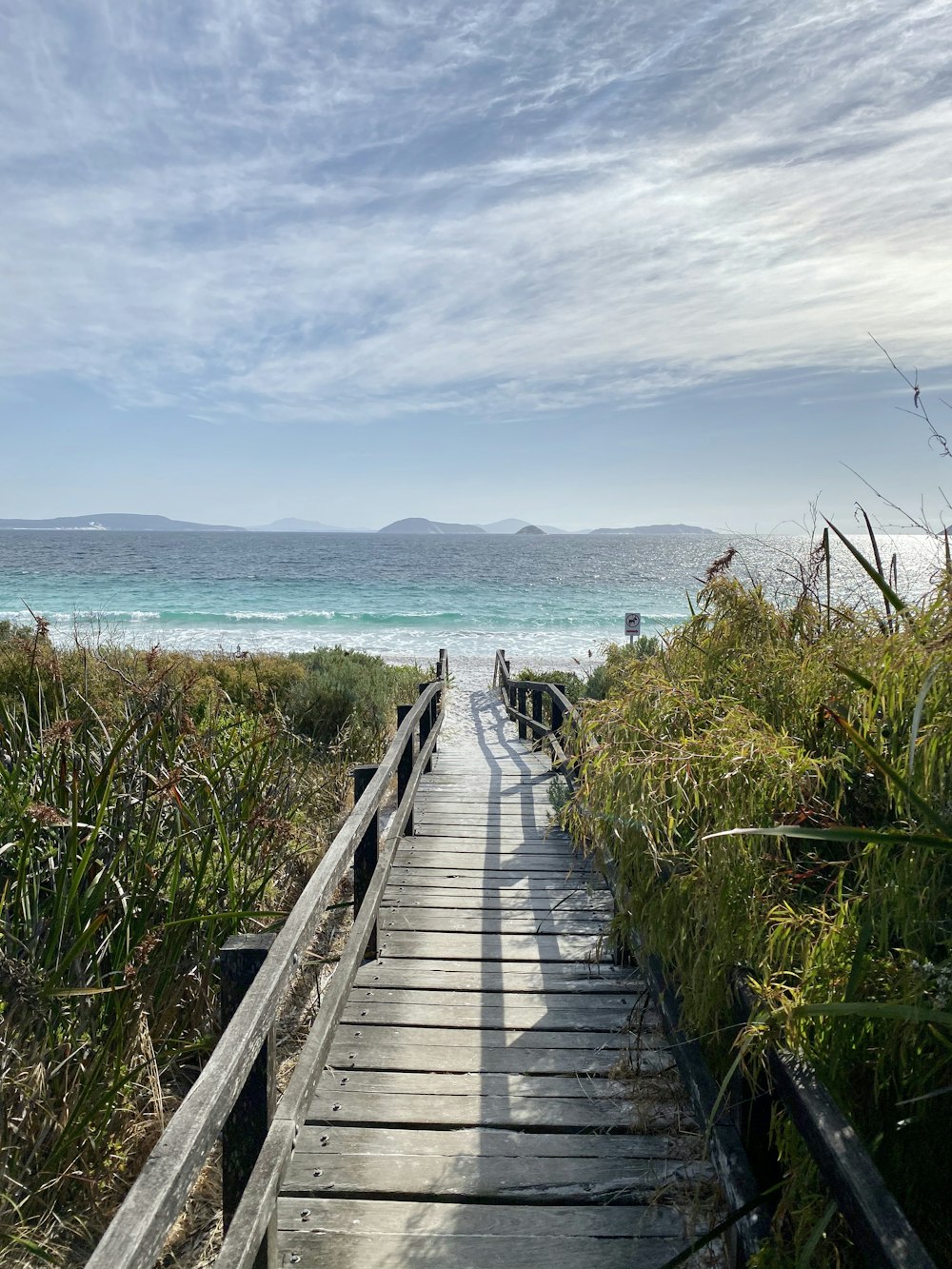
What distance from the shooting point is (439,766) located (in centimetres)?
916

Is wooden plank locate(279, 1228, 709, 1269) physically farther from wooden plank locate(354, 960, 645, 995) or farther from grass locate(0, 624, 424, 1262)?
wooden plank locate(354, 960, 645, 995)

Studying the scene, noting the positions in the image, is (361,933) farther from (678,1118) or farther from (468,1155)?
(678,1118)

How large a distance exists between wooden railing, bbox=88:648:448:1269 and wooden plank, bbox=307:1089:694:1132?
0.23 metres

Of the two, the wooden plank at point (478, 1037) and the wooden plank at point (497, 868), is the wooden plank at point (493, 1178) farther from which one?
the wooden plank at point (497, 868)

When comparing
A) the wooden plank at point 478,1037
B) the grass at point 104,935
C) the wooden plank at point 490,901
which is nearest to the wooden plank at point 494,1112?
the wooden plank at point 478,1037

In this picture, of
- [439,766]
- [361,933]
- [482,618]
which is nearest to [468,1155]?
[361,933]

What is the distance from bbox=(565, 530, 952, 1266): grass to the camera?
158 centimetres

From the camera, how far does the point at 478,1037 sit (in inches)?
137

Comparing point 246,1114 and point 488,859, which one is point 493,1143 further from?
point 488,859

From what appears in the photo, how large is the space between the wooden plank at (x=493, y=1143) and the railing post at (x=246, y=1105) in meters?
0.67

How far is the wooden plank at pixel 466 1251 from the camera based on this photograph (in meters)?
2.29

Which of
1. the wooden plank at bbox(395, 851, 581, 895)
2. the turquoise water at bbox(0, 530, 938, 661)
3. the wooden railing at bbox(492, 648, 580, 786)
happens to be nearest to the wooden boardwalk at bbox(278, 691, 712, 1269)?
the wooden plank at bbox(395, 851, 581, 895)

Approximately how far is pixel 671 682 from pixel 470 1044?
5.95 ft

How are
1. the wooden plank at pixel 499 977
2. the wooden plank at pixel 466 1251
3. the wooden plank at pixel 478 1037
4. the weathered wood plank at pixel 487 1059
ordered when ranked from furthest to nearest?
the wooden plank at pixel 499 977 → the wooden plank at pixel 478 1037 → the weathered wood plank at pixel 487 1059 → the wooden plank at pixel 466 1251
